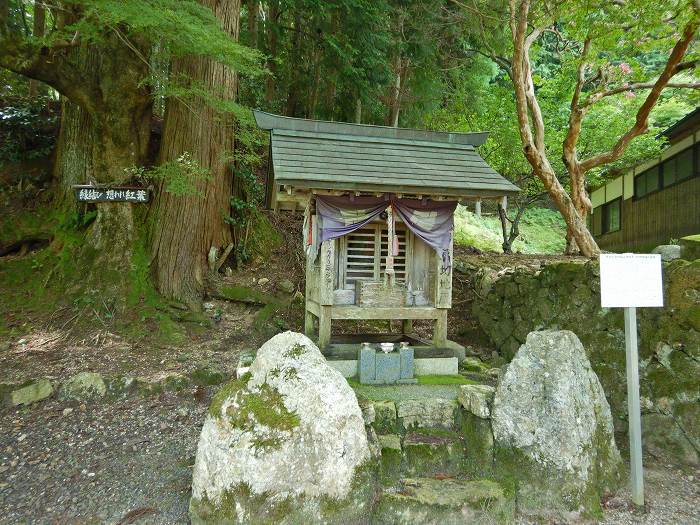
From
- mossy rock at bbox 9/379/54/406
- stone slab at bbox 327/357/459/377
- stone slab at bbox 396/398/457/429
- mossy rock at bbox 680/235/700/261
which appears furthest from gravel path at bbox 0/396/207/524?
mossy rock at bbox 680/235/700/261

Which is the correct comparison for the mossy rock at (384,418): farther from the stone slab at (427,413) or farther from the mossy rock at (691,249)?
→ the mossy rock at (691,249)

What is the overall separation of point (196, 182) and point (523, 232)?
61.5 ft

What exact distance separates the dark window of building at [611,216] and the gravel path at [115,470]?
1401cm

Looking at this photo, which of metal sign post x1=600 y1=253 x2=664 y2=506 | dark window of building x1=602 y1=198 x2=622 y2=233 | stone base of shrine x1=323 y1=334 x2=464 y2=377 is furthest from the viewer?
dark window of building x1=602 y1=198 x2=622 y2=233

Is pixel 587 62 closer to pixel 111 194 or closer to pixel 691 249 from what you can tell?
pixel 691 249

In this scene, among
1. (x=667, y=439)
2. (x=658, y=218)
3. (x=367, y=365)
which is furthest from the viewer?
(x=658, y=218)

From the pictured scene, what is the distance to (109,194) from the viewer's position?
7941 mm

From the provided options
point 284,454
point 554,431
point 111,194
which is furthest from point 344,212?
point 111,194

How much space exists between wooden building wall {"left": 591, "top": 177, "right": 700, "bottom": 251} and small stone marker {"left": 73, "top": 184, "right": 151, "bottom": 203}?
43.7 feet

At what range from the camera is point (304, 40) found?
1243cm

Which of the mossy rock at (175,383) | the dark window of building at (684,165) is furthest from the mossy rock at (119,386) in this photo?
the dark window of building at (684,165)

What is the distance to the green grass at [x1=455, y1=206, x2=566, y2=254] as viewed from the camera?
1847cm

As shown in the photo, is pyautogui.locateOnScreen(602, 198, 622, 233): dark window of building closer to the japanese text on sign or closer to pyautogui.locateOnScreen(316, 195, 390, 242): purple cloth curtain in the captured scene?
pyautogui.locateOnScreen(316, 195, 390, 242): purple cloth curtain

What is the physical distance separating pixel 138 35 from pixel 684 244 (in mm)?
8871
